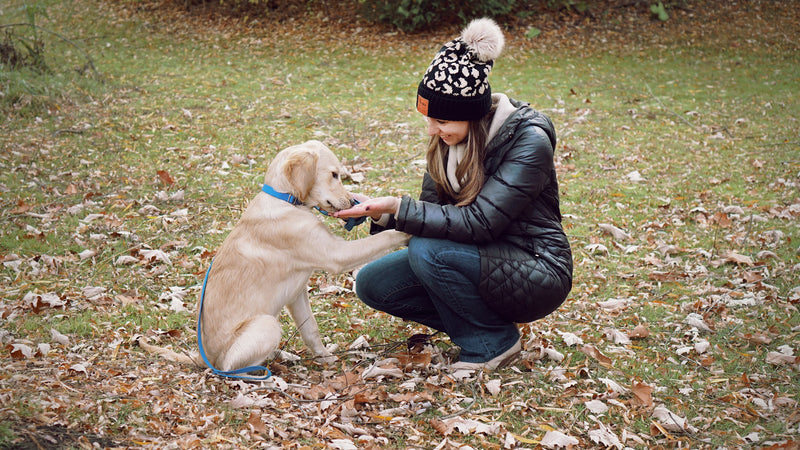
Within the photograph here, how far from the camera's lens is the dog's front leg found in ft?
14.7

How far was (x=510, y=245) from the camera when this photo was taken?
13.5 feet

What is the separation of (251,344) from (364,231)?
301 cm

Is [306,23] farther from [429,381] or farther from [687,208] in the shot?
[429,381]

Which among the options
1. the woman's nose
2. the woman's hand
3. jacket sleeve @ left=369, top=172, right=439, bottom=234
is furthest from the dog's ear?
the woman's nose

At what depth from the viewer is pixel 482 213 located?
154 inches

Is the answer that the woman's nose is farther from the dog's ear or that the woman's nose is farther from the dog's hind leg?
the dog's hind leg

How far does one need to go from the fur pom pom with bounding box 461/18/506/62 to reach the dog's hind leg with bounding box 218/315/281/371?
2106 millimetres

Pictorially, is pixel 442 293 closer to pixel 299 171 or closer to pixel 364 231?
pixel 299 171

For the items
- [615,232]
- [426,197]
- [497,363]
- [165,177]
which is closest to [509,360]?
[497,363]


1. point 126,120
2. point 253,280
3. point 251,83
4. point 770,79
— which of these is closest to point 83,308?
point 253,280

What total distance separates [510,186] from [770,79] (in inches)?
469

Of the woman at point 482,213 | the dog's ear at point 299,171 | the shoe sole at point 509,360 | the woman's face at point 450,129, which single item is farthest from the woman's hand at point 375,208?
the shoe sole at point 509,360

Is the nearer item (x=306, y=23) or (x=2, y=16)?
(x=306, y=23)

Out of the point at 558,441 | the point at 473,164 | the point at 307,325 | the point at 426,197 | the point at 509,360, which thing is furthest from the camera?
the point at 426,197
